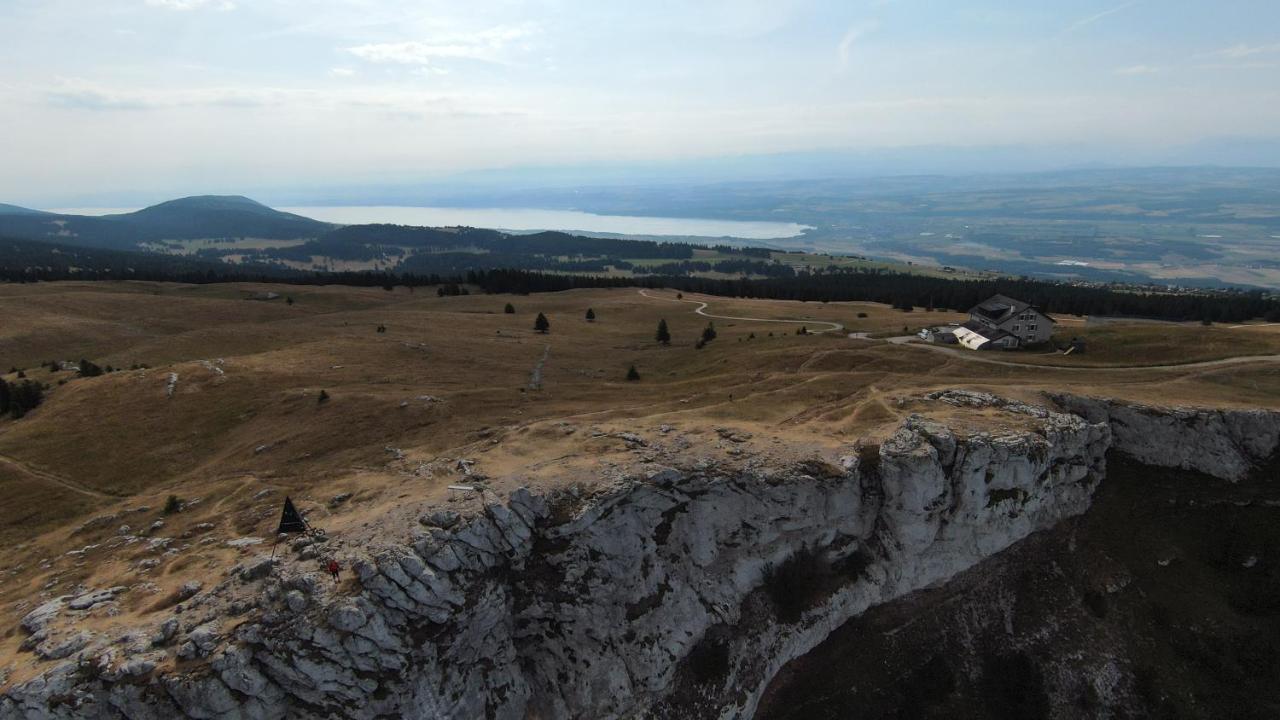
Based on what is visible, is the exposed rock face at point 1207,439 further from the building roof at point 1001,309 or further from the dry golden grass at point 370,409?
the building roof at point 1001,309

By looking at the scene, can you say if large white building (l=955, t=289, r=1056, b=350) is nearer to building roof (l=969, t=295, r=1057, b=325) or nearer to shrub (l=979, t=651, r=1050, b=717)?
building roof (l=969, t=295, r=1057, b=325)

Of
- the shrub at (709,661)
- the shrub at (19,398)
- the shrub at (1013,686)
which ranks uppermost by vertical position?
the shrub at (19,398)

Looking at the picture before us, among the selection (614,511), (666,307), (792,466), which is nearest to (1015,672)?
(792,466)

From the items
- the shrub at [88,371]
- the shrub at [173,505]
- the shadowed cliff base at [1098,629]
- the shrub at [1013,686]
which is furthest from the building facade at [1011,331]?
the shrub at [88,371]

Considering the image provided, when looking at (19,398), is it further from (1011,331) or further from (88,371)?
(1011,331)

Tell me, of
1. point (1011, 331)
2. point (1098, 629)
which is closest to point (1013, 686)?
point (1098, 629)

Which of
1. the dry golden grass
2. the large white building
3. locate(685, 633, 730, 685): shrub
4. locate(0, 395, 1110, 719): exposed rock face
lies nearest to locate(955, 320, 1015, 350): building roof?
the large white building

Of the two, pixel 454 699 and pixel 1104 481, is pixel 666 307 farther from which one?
pixel 454 699
